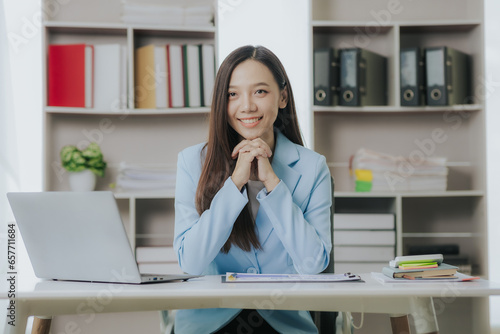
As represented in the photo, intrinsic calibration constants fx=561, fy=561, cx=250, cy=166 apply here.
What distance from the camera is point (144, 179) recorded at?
2.71 meters

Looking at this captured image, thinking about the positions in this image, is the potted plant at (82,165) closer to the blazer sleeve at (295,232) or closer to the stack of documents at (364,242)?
the stack of documents at (364,242)

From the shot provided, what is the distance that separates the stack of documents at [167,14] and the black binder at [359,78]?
27.3 inches

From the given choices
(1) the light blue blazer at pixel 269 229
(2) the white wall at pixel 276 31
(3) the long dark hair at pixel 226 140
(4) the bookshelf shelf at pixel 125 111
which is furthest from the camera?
(2) the white wall at pixel 276 31

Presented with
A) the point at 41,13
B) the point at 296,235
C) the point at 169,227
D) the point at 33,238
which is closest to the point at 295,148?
the point at 296,235

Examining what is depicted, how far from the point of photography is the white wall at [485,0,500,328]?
294 cm

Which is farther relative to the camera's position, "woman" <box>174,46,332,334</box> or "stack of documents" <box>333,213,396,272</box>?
"stack of documents" <box>333,213,396,272</box>

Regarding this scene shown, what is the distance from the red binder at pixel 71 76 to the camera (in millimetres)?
2688

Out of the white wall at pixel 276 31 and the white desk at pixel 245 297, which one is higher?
the white wall at pixel 276 31

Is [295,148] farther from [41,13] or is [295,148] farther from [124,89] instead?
[41,13]

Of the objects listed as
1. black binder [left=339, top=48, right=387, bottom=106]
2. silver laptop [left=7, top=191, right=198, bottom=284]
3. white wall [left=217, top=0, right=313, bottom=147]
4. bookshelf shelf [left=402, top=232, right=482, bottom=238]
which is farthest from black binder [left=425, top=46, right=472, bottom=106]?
silver laptop [left=7, top=191, right=198, bottom=284]

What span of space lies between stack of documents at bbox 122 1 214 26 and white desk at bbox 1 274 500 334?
1880 millimetres

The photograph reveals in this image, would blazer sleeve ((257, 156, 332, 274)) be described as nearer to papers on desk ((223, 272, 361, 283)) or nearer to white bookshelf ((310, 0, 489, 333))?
papers on desk ((223, 272, 361, 283))

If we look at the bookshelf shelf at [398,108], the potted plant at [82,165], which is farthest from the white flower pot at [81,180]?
the bookshelf shelf at [398,108]

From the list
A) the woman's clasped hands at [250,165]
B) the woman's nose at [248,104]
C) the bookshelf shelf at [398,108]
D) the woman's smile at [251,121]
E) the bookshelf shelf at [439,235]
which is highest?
the bookshelf shelf at [398,108]
